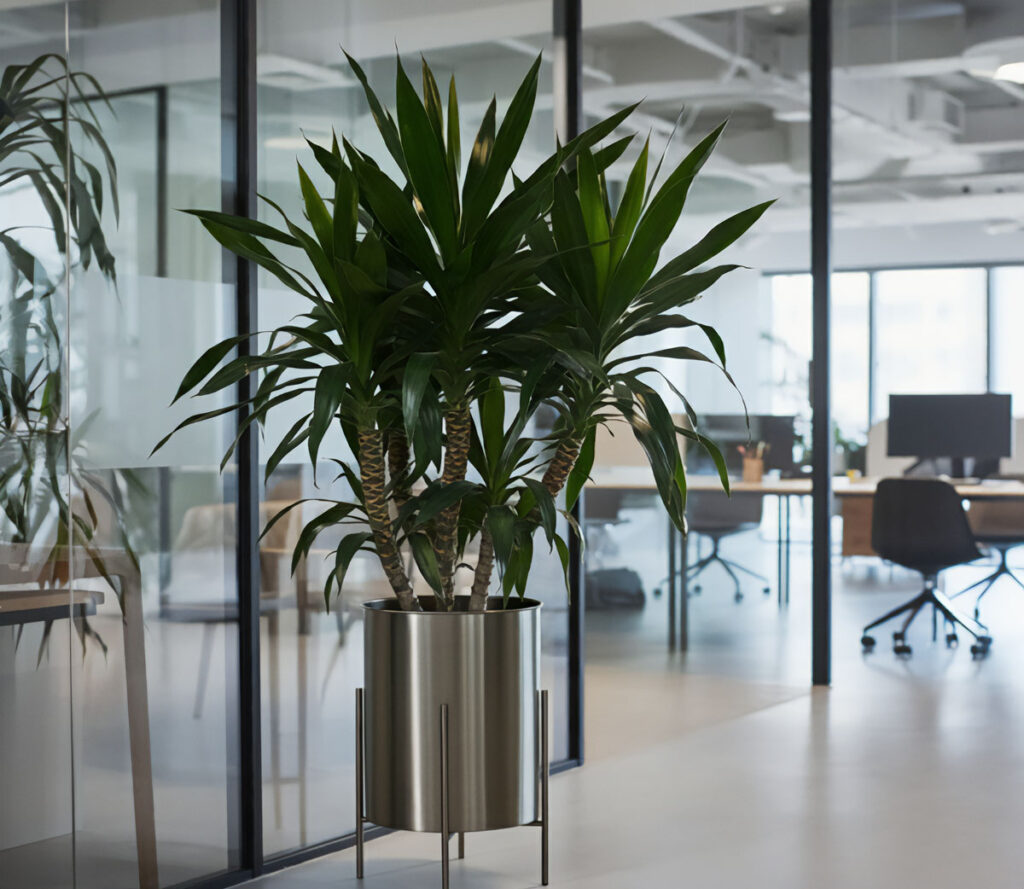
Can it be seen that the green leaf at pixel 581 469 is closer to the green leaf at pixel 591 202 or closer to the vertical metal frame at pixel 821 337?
the green leaf at pixel 591 202

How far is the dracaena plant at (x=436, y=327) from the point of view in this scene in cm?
265

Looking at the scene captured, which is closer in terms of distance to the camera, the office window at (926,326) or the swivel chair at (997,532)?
the swivel chair at (997,532)

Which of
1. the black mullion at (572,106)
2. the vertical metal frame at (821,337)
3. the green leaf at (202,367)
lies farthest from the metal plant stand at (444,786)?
the vertical metal frame at (821,337)

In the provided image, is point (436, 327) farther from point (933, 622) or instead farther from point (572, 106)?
point (933, 622)

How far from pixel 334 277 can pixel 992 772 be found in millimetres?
2823

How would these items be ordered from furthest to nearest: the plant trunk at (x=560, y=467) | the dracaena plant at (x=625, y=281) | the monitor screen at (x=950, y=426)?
the monitor screen at (x=950, y=426) → the plant trunk at (x=560, y=467) → the dracaena plant at (x=625, y=281)

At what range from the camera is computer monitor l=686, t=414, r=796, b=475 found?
17.5 ft

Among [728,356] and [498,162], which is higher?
[498,162]

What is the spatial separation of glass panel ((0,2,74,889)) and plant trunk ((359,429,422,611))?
634 mm

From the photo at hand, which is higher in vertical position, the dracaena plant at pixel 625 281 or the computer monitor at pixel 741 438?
the dracaena plant at pixel 625 281

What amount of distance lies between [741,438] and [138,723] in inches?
123

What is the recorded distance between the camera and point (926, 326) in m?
8.62

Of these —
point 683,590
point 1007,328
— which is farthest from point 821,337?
point 1007,328

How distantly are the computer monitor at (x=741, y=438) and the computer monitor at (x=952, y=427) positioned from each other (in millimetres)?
1469
